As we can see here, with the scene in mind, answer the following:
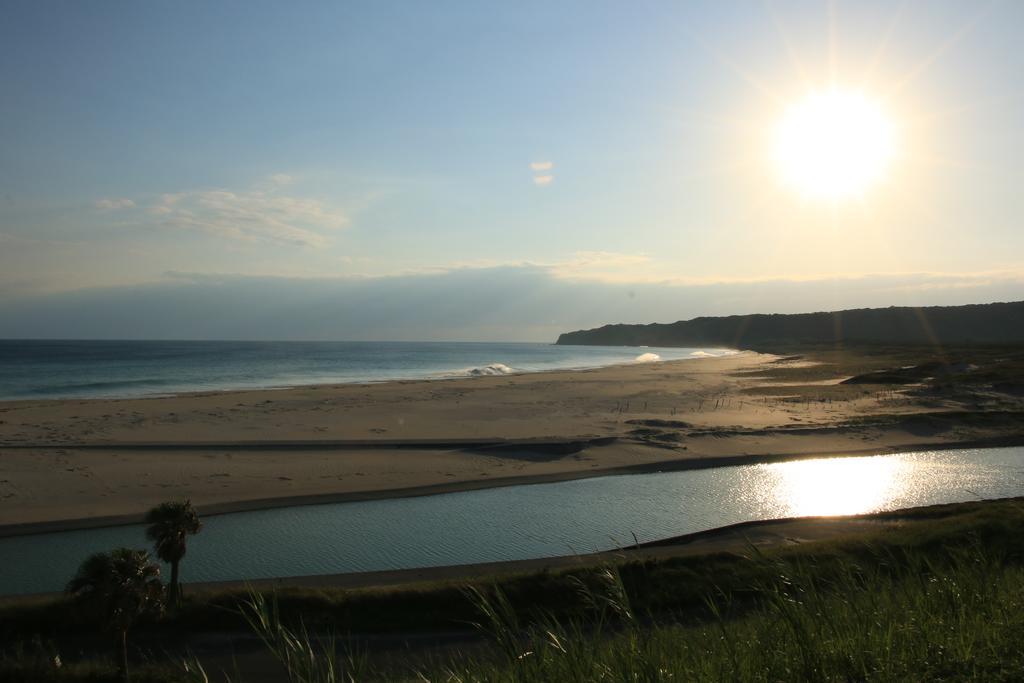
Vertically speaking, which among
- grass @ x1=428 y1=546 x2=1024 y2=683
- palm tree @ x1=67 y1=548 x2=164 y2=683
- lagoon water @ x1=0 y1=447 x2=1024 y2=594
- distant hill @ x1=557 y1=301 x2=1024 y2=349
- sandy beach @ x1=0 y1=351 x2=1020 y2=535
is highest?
distant hill @ x1=557 y1=301 x2=1024 y2=349

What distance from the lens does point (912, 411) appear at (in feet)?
132

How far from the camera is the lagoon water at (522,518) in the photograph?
17.4 metres

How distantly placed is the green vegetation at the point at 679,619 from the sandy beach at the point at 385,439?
32.9 ft

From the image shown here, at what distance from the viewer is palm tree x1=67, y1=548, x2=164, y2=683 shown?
32.8ft

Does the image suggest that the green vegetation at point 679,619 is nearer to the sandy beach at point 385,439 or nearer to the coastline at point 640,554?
the coastline at point 640,554

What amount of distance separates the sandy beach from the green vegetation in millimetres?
10030

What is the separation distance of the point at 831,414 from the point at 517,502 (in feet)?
80.8

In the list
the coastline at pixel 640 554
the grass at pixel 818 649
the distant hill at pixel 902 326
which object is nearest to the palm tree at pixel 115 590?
the coastline at pixel 640 554

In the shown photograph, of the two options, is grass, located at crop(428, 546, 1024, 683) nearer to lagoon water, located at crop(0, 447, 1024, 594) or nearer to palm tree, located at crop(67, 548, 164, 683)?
palm tree, located at crop(67, 548, 164, 683)

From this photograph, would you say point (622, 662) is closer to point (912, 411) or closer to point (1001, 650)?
point (1001, 650)

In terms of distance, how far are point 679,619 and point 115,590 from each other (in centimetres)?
899

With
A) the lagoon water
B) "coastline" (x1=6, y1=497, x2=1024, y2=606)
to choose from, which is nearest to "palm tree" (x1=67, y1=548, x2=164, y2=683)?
"coastline" (x1=6, y1=497, x2=1024, y2=606)

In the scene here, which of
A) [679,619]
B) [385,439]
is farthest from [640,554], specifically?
A: [385,439]

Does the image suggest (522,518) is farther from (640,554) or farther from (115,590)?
(115,590)
